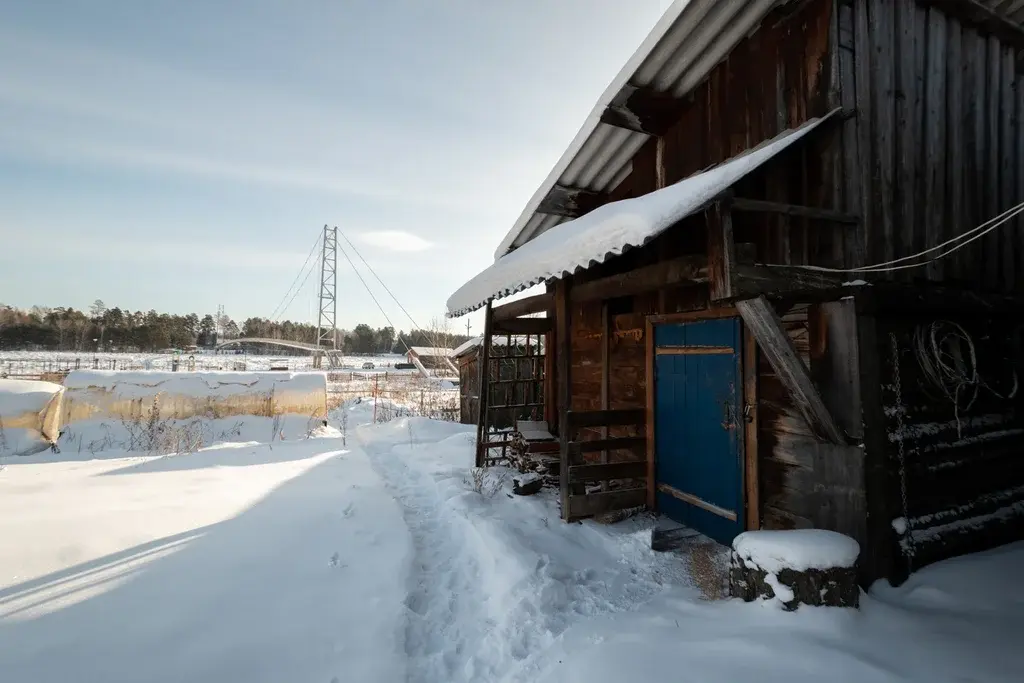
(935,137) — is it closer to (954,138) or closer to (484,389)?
(954,138)

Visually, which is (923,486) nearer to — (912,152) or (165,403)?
(912,152)

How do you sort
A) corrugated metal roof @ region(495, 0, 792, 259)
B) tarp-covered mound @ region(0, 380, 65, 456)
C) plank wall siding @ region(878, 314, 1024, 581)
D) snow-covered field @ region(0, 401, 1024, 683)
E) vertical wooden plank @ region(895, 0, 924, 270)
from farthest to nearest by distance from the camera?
1. tarp-covered mound @ region(0, 380, 65, 456)
2. corrugated metal roof @ region(495, 0, 792, 259)
3. vertical wooden plank @ region(895, 0, 924, 270)
4. plank wall siding @ region(878, 314, 1024, 581)
5. snow-covered field @ region(0, 401, 1024, 683)

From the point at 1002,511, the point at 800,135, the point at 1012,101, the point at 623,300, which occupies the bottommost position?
the point at 1002,511

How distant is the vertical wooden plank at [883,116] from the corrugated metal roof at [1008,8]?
1500mm

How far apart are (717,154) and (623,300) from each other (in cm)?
200

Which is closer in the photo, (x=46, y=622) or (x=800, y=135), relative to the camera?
(x=46, y=622)

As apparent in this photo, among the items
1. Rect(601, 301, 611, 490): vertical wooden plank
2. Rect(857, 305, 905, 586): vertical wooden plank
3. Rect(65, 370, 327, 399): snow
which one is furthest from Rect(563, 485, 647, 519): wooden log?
Rect(65, 370, 327, 399): snow

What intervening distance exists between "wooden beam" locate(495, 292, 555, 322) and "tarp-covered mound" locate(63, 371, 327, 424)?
10.4 metres

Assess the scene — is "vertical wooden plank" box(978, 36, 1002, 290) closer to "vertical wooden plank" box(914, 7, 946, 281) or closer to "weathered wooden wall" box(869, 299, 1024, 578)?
"weathered wooden wall" box(869, 299, 1024, 578)

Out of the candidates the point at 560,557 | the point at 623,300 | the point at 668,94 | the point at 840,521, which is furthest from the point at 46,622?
the point at 668,94

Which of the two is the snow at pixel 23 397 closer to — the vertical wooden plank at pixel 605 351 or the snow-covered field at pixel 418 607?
the snow-covered field at pixel 418 607

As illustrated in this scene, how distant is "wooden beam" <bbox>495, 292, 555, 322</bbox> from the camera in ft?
20.6

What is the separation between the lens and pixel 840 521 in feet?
11.4

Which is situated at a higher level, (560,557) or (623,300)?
(623,300)
